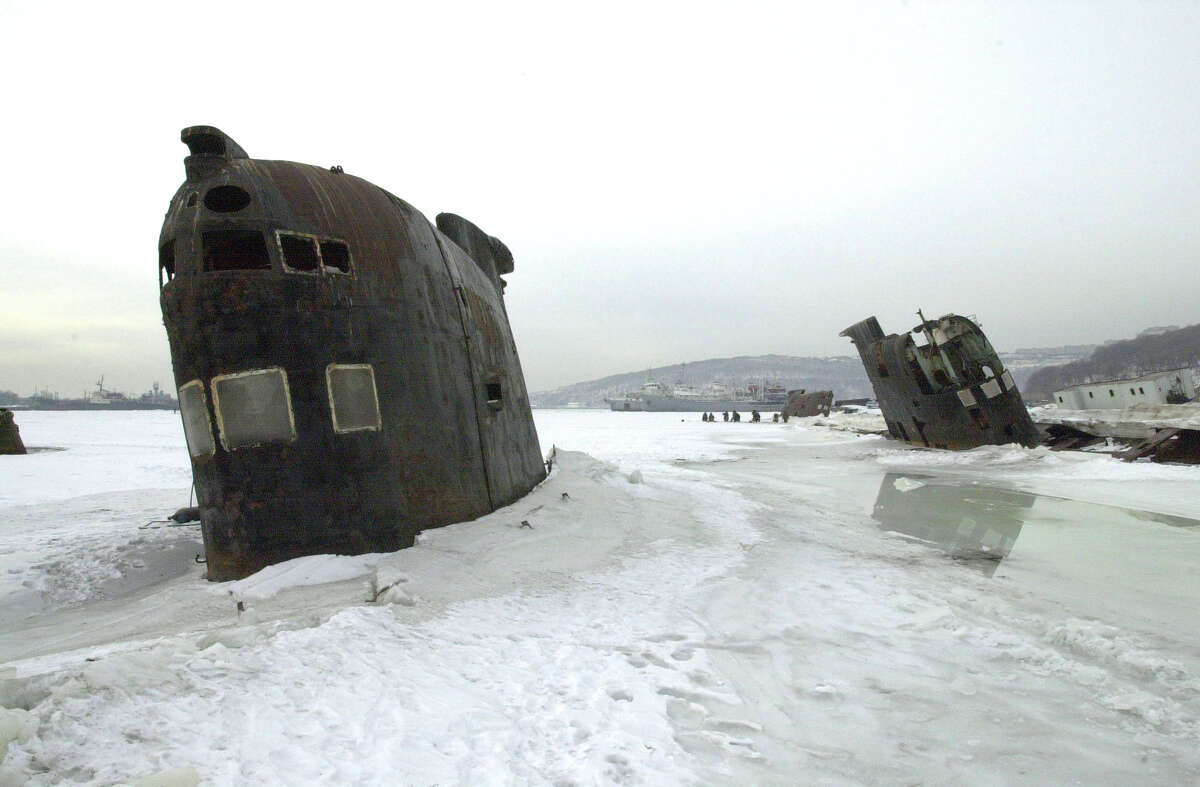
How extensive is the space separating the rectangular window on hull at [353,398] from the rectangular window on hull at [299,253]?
3.26 ft

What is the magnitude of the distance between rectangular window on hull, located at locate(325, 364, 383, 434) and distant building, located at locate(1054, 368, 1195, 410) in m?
40.8

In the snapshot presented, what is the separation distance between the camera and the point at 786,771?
2.76 metres

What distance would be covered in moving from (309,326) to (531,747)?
4.37 metres

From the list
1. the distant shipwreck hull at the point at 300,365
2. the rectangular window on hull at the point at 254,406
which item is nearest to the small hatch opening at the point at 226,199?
the distant shipwreck hull at the point at 300,365

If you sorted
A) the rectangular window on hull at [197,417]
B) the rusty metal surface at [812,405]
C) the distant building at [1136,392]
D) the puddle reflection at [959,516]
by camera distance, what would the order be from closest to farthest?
the rectangular window on hull at [197,417], the puddle reflection at [959,516], the distant building at [1136,392], the rusty metal surface at [812,405]

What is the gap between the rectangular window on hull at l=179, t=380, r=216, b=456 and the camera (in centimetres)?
568

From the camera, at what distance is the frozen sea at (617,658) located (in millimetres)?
2641

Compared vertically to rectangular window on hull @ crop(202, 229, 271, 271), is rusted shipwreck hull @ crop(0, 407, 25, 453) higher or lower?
higher

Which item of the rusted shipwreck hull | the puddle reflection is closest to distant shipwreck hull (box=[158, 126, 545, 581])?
the puddle reflection

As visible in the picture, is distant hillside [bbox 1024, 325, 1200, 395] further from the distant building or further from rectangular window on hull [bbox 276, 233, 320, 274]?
rectangular window on hull [bbox 276, 233, 320, 274]

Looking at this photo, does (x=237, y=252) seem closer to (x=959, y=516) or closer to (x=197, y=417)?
(x=197, y=417)

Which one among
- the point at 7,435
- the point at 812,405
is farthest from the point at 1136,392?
the point at 7,435

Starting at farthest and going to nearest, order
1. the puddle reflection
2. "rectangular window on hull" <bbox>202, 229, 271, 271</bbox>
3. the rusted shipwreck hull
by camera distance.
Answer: the rusted shipwreck hull → the puddle reflection → "rectangular window on hull" <bbox>202, 229, 271, 271</bbox>

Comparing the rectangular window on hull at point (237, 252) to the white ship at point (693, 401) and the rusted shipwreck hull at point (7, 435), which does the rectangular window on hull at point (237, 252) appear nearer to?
the rusted shipwreck hull at point (7, 435)
